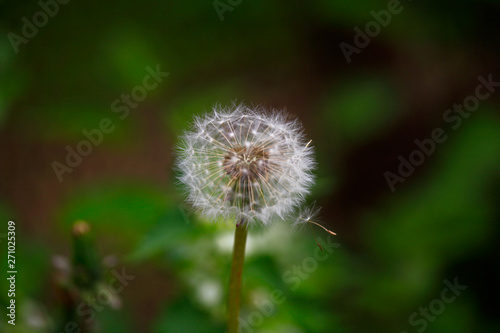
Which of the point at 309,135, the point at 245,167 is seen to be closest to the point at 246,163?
the point at 245,167

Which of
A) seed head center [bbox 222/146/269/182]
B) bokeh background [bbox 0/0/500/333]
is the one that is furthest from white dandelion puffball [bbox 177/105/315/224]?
bokeh background [bbox 0/0/500/333]

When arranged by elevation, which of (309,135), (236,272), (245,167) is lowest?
(236,272)

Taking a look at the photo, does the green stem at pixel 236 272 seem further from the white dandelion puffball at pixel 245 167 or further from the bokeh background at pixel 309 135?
the bokeh background at pixel 309 135

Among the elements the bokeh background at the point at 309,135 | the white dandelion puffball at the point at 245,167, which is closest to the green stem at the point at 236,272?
the white dandelion puffball at the point at 245,167

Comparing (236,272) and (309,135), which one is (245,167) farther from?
(309,135)

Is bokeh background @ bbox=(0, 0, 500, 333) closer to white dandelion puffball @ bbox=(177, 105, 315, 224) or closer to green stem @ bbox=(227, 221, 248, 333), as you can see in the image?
white dandelion puffball @ bbox=(177, 105, 315, 224)

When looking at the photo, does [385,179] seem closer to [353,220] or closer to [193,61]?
[353,220]
